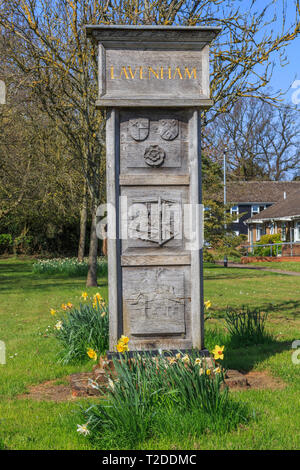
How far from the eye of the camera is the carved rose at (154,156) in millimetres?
5133

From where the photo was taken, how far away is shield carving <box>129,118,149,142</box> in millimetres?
5145

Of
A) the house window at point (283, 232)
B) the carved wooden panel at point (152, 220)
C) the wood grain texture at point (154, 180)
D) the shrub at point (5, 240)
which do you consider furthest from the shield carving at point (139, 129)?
the house window at point (283, 232)

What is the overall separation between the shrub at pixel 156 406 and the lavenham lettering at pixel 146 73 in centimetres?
279

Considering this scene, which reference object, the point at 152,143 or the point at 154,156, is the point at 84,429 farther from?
the point at 152,143

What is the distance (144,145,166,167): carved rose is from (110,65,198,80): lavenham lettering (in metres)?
0.72

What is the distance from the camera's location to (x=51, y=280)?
18469mm

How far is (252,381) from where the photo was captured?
205 inches

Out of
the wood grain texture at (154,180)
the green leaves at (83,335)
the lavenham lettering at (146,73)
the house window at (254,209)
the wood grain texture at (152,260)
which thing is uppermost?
the house window at (254,209)

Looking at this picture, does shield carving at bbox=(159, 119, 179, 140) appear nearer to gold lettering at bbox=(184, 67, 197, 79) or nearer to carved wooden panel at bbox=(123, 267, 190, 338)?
gold lettering at bbox=(184, 67, 197, 79)

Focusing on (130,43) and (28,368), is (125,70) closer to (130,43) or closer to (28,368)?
(130,43)

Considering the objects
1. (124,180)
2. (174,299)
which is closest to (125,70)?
(124,180)

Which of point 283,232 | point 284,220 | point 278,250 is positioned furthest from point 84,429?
point 283,232

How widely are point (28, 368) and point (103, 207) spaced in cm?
1319

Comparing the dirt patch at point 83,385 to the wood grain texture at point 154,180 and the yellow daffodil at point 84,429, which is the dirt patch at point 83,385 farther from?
the wood grain texture at point 154,180
